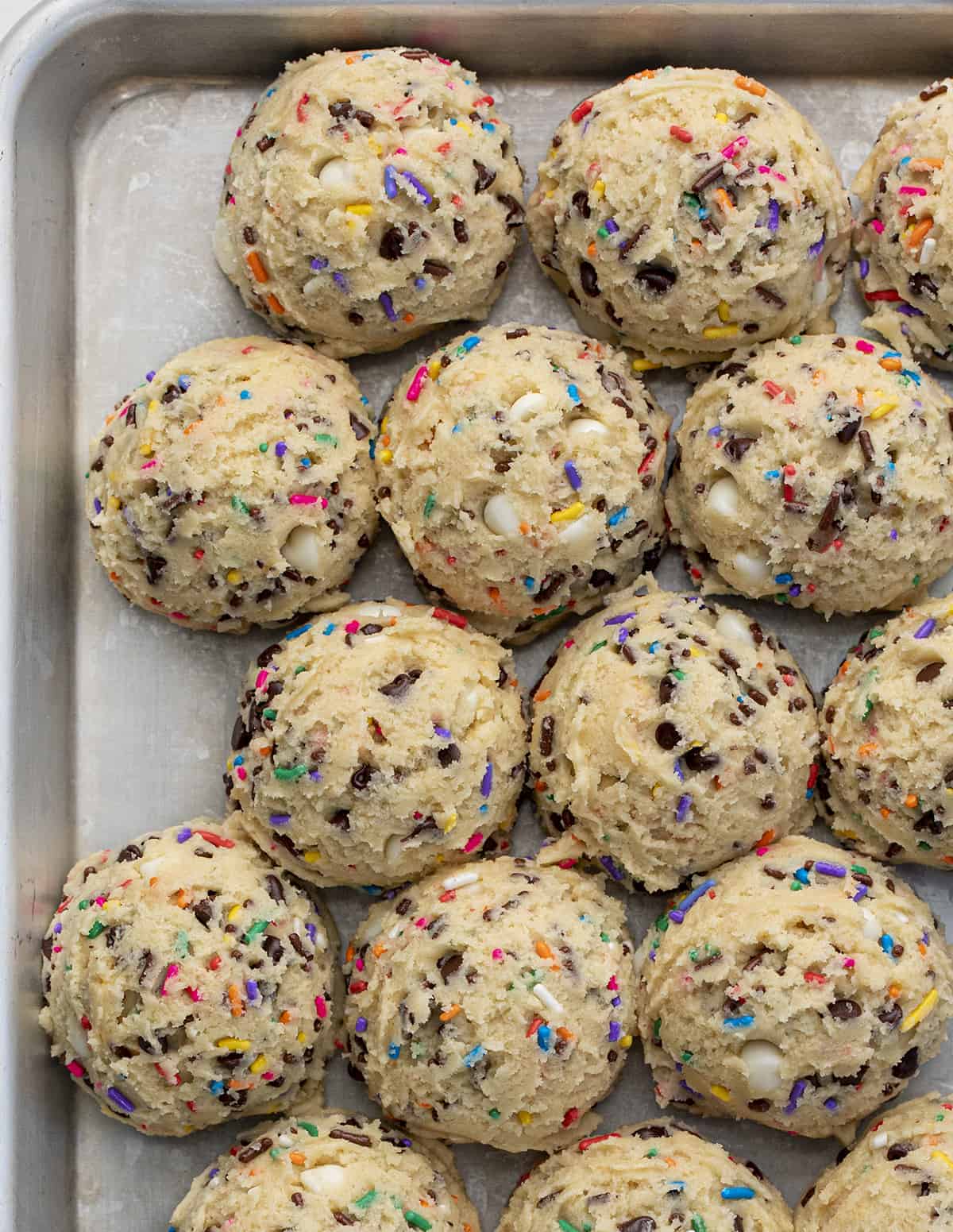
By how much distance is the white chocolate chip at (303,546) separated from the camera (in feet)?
6.07

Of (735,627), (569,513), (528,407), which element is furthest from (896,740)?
(528,407)

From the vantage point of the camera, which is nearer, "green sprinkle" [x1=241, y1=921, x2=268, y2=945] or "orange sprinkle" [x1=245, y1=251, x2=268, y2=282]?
"green sprinkle" [x1=241, y1=921, x2=268, y2=945]

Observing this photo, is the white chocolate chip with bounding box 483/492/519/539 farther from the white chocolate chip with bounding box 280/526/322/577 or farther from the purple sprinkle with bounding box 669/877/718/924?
the purple sprinkle with bounding box 669/877/718/924

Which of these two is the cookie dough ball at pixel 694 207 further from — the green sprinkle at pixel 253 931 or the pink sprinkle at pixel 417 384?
the green sprinkle at pixel 253 931

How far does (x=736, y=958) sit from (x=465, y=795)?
1.31 ft

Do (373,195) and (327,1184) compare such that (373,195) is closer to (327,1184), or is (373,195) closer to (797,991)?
(797,991)

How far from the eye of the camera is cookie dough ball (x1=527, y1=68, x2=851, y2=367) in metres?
1.78

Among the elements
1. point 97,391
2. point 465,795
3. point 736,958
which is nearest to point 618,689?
point 465,795

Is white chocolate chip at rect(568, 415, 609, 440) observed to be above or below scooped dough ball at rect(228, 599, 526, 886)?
above

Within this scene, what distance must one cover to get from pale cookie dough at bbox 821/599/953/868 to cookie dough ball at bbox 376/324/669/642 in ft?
1.14

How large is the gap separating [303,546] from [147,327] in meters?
0.45

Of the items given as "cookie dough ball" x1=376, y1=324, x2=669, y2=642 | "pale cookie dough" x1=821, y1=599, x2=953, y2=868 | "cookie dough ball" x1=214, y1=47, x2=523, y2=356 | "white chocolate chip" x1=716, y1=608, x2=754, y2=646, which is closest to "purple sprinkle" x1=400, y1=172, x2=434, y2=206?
"cookie dough ball" x1=214, y1=47, x2=523, y2=356

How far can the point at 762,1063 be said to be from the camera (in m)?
1.75

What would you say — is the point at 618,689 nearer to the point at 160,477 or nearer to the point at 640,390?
the point at 640,390
